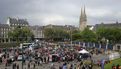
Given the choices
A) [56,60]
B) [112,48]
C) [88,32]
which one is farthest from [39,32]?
[56,60]

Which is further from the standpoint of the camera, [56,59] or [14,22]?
[14,22]

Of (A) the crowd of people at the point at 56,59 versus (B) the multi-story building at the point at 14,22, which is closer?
(A) the crowd of people at the point at 56,59

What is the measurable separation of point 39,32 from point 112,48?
9641cm

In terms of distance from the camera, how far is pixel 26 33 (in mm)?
97625

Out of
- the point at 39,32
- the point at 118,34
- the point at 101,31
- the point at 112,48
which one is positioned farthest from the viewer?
the point at 39,32

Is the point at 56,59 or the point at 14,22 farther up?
the point at 14,22

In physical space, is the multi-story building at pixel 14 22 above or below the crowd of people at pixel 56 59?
above

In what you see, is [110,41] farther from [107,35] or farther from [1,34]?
[1,34]

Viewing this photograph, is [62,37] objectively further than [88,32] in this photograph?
Yes

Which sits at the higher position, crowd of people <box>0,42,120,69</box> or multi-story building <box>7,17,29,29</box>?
multi-story building <box>7,17,29,29</box>

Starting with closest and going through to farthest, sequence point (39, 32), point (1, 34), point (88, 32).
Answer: point (88, 32) < point (1, 34) < point (39, 32)

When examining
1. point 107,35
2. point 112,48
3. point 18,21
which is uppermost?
point 18,21

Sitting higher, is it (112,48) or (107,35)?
(107,35)

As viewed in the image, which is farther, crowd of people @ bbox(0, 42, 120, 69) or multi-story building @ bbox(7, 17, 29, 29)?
multi-story building @ bbox(7, 17, 29, 29)
